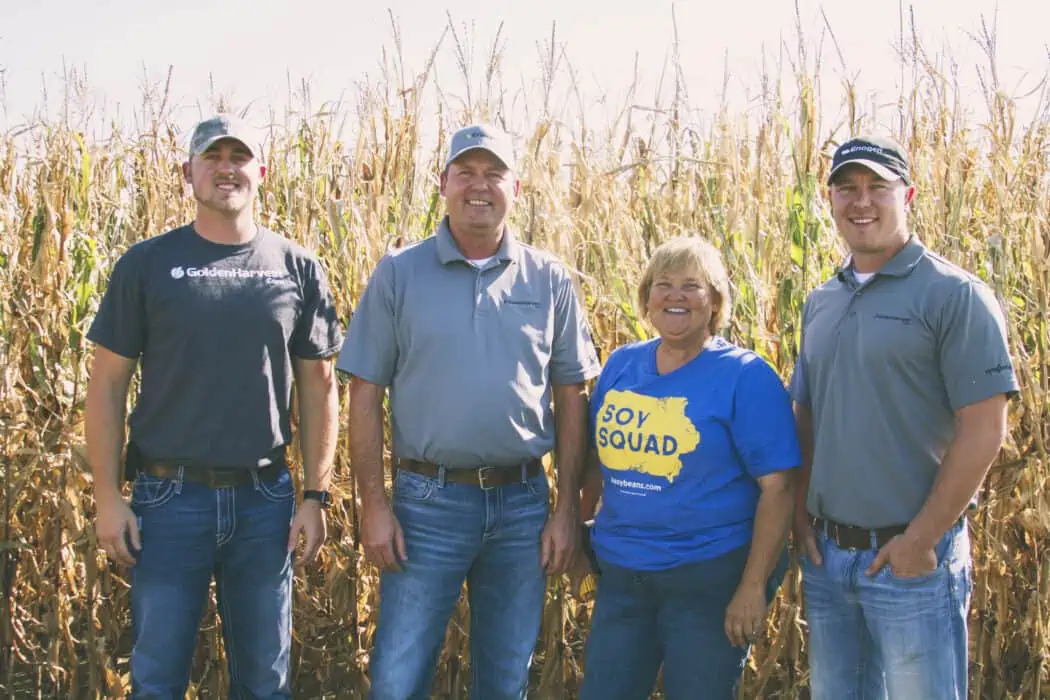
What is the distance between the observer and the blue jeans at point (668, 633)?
2559mm

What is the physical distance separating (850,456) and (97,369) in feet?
6.44

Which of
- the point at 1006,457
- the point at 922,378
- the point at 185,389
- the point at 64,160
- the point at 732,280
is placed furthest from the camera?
the point at 64,160

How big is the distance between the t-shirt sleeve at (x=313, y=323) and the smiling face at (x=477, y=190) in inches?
17.5

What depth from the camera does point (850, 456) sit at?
253cm

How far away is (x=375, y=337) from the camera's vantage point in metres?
2.85

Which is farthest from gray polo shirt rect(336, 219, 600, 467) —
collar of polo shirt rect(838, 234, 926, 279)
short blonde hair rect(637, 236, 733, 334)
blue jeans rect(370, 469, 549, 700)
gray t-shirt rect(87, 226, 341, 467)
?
collar of polo shirt rect(838, 234, 926, 279)

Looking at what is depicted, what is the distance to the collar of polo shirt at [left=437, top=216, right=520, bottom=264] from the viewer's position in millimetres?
2865

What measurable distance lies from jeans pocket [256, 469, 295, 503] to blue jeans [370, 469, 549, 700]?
1.00ft

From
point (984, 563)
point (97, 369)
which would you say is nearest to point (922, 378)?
point (984, 563)

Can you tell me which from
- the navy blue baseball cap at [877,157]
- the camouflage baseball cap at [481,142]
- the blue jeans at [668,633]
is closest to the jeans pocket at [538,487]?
the blue jeans at [668,633]

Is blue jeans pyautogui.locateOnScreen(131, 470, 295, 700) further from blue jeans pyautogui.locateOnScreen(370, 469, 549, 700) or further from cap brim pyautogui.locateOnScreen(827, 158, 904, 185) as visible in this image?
cap brim pyautogui.locateOnScreen(827, 158, 904, 185)

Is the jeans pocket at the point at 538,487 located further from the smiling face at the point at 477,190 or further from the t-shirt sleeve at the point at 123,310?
the t-shirt sleeve at the point at 123,310

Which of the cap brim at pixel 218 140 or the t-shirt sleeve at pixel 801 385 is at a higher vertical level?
the cap brim at pixel 218 140

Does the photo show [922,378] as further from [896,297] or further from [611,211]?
[611,211]
